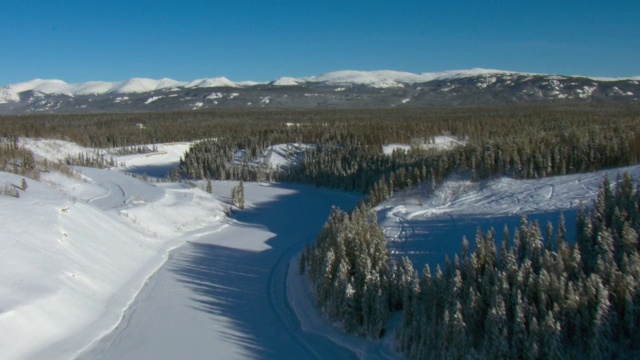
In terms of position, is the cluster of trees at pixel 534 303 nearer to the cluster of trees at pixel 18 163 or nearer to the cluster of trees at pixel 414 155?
the cluster of trees at pixel 414 155

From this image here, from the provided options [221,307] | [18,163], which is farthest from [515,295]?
[18,163]

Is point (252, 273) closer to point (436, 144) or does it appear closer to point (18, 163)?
point (18, 163)

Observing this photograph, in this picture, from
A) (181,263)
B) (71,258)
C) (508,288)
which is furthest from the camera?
(181,263)

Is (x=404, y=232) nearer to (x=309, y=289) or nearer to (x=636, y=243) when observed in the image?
(x=309, y=289)

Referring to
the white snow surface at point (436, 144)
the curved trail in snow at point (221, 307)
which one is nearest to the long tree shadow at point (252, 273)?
the curved trail in snow at point (221, 307)

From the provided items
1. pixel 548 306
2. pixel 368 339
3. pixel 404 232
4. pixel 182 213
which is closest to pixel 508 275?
pixel 548 306

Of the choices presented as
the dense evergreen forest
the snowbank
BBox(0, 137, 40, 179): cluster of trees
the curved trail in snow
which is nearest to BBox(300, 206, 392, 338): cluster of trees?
the dense evergreen forest

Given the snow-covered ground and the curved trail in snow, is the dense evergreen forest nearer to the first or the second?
the curved trail in snow
